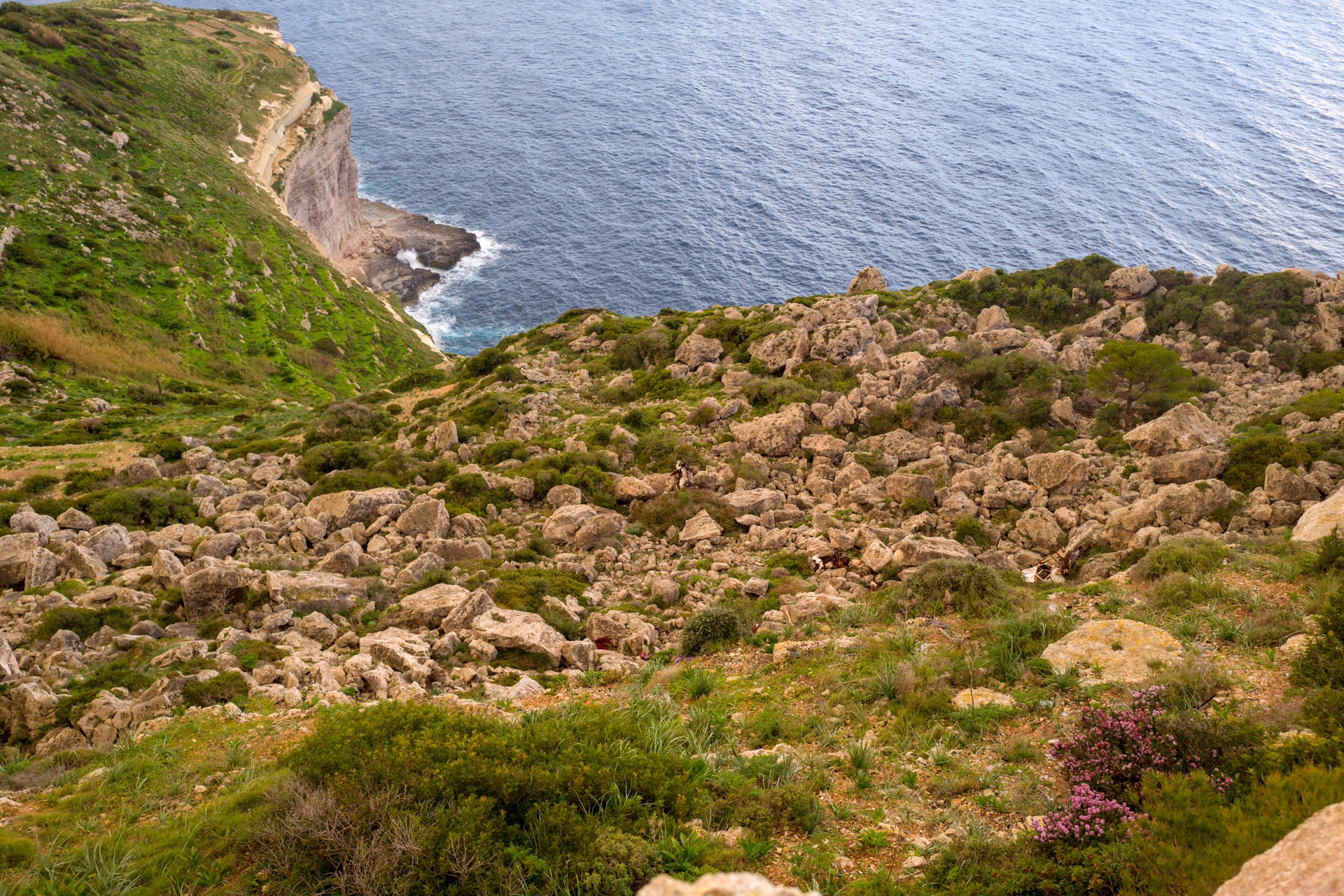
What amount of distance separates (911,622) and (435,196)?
12892 cm

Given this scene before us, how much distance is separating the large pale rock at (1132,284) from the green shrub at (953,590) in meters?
35.0

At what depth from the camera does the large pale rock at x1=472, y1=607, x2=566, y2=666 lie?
18109 mm

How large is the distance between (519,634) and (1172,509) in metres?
19.4

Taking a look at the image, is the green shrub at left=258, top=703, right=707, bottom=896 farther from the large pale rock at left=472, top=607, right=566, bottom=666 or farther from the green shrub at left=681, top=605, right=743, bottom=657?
the large pale rock at left=472, top=607, right=566, bottom=666

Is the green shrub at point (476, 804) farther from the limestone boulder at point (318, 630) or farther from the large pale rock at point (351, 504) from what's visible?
the large pale rock at point (351, 504)

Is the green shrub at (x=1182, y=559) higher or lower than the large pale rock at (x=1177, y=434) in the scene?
lower

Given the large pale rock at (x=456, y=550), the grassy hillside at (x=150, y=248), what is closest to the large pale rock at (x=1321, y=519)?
the large pale rock at (x=456, y=550)

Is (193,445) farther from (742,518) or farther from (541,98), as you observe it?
(541,98)

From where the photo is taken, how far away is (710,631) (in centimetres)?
1789

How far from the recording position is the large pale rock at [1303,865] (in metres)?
5.70

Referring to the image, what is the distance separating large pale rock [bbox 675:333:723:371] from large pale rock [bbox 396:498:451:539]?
21729 mm

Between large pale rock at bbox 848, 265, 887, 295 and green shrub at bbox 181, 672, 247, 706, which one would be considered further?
large pale rock at bbox 848, 265, 887, 295

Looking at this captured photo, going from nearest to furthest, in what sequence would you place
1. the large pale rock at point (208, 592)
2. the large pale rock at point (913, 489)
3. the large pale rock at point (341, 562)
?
the large pale rock at point (208, 592), the large pale rock at point (341, 562), the large pale rock at point (913, 489)

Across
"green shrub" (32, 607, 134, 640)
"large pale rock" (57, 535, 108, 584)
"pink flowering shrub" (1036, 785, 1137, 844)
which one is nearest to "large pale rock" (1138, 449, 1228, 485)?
"pink flowering shrub" (1036, 785, 1137, 844)
